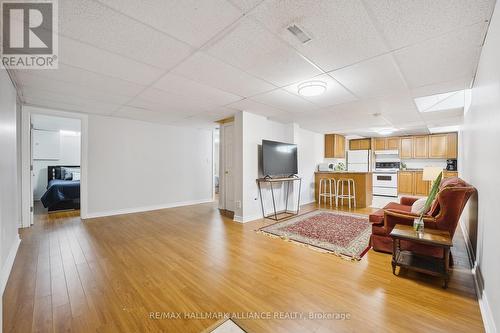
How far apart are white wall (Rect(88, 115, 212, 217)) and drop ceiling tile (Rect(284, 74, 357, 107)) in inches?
150

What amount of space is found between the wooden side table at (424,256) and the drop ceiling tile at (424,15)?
Answer: 1.82 metres

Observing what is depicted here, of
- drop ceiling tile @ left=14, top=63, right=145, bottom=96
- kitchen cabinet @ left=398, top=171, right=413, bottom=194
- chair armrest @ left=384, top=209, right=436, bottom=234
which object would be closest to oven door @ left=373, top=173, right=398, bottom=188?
kitchen cabinet @ left=398, top=171, right=413, bottom=194

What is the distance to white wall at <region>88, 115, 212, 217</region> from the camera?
4.55m

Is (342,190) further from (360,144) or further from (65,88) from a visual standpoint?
(65,88)

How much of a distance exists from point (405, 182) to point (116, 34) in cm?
862

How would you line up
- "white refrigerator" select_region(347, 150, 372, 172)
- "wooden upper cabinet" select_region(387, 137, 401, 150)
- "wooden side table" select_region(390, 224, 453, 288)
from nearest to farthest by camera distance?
"wooden side table" select_region(390, 224, 453, 288), "wooden upper cabinet" select_region(387, 137, 401, 150), "white refrigerator" select_region(347, 150, 372, 172)

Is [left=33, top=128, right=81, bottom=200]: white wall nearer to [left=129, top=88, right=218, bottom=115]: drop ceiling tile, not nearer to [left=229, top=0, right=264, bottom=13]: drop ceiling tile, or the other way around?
[left=129, top=88, right=218, bottom=115]: drop ceiling tile

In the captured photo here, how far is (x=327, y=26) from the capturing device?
1.67 m

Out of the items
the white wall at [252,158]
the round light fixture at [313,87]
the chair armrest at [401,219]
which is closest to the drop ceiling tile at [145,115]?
the white wall at [252,158]

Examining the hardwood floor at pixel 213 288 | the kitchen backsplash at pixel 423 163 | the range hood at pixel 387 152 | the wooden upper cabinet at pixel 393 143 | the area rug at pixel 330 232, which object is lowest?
the hardwood floor at pixel 213 288

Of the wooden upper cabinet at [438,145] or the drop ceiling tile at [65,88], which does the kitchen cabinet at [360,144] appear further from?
the drop ceiling tile at [65,88]

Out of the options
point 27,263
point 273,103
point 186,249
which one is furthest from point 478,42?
point 27,263

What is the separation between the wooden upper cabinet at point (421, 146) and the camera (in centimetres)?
695

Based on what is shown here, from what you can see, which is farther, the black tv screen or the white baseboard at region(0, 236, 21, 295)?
the black tv screen
